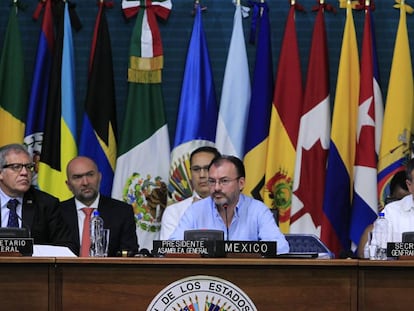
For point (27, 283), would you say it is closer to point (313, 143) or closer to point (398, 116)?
→ point (313, 143)

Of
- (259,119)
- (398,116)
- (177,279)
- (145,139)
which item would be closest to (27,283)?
(177,279)

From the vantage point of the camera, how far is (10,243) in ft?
16.5

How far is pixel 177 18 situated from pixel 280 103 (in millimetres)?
1157

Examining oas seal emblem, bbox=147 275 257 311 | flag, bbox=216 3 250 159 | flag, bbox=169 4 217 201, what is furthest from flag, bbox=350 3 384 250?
oas seal emblem, bbox=147 275 257 311

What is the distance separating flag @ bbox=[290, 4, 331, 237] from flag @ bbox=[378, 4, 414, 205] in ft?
1.50

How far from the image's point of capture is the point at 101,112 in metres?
8.23

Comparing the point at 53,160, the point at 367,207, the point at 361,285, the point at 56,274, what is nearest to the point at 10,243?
the point at 56,274

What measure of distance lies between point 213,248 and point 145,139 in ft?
10.7

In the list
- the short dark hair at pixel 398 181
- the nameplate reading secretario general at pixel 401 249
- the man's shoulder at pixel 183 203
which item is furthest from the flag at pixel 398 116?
the nameplate reading secretario general at pixel 401 249

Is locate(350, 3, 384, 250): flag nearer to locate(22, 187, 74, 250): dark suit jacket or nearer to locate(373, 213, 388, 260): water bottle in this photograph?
locate(373, 213, 388, 260): water bottle

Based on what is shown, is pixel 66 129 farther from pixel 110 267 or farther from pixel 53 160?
pixel 110 267

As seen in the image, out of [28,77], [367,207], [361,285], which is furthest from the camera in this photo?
[28,77]

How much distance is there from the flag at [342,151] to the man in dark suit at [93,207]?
1684mm

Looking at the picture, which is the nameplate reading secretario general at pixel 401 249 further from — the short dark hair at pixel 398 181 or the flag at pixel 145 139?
the flag at pixel 145 139
